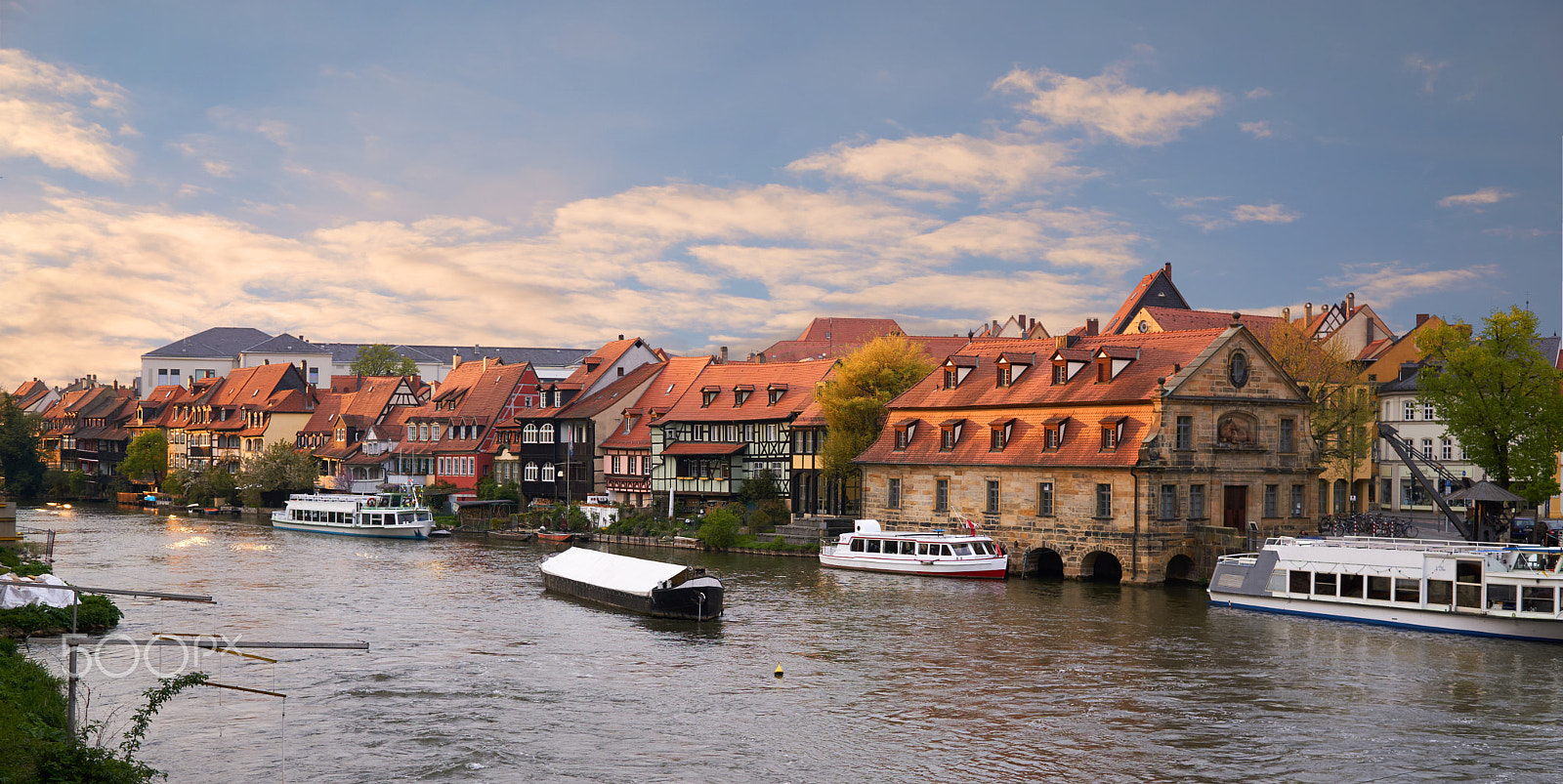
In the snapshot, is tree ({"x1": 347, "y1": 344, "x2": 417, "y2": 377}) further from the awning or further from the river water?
the river water

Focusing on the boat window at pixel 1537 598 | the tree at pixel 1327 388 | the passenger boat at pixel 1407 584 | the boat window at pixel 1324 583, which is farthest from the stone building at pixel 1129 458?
the boat window at pixel 1537 598

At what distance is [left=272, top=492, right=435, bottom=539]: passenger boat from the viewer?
267ft

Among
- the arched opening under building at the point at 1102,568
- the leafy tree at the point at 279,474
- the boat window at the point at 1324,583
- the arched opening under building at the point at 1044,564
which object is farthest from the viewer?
the leafy tree at the point at 279,474

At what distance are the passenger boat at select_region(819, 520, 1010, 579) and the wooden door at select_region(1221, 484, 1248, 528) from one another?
9045 millimetres

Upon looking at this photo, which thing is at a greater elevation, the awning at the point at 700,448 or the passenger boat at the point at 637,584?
the awning at the point at 700,448

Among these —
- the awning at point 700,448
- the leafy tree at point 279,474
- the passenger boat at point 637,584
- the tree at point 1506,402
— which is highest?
the tree at point 1506,402

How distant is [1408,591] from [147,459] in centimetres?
11686

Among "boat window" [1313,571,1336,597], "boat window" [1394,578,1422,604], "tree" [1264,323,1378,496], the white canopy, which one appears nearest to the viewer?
"boat window" [1394,578,1422,604]

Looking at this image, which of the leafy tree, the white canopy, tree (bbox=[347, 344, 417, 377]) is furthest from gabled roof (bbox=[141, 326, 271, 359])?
the white canopy

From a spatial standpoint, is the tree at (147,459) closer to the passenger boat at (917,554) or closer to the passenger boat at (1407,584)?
the passenger boat at (917,554)

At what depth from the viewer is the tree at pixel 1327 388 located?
63094 millimetres

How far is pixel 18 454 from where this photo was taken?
12031 cm

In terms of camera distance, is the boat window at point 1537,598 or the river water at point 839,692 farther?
the boat window at point 1537,598

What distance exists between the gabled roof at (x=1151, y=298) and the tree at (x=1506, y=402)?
3731 centimetres
